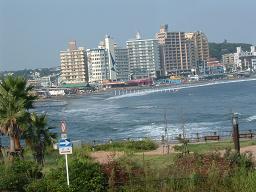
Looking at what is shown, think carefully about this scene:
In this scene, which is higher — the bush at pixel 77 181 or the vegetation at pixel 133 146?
the bush at pixel 77 181

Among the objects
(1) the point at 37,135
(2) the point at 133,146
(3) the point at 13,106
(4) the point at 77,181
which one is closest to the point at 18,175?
(4) the point at 77,181

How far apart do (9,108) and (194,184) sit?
10340 mm

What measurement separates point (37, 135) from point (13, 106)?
10.1 ft

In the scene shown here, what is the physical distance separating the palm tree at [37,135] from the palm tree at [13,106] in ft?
5.08

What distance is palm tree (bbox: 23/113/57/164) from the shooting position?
80.4 ft

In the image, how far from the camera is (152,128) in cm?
5781

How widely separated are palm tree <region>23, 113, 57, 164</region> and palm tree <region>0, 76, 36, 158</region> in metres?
1.55

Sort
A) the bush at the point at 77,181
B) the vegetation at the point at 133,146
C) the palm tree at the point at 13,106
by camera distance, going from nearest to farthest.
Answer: the bush at the point at 77,181 < the palm tree at the point at 13,106 < the vegetation at the point at 133,146

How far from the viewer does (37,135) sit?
25062 millimetres

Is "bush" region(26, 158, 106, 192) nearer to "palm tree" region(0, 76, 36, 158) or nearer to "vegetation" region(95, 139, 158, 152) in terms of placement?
"palm tree" region(0, 76, 36, 158)

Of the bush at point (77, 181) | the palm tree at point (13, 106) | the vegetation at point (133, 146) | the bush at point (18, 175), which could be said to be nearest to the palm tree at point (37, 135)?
the palm tree at point (13, 106)

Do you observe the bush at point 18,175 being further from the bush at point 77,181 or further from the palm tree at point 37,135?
the palm tree at point 37,135

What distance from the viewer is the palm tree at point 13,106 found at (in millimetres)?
22234

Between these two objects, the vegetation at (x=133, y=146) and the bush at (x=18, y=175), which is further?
the vegetation at (x=133, y=146)
